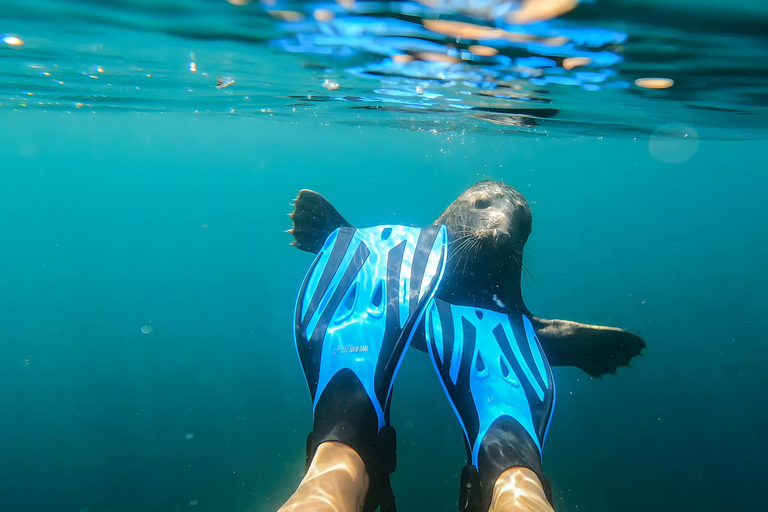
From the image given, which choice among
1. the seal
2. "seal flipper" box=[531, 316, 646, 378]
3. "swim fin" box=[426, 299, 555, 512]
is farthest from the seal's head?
"seal flipper" box=[531, 316, 646, 378]

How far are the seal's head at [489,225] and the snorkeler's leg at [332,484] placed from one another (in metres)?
2.75

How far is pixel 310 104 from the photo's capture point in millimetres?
11039

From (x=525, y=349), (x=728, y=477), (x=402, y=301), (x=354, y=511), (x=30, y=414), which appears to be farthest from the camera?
(x=30, y=414)

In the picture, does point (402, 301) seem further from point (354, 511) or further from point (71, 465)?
point (71, 465)

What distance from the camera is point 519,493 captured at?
2.38 meters

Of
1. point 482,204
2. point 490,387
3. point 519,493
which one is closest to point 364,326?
point 490,387

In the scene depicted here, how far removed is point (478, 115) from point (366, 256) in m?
8.37

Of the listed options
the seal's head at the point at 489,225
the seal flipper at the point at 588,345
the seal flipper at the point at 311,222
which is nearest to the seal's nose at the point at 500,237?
the seal's head at the point at 489,225

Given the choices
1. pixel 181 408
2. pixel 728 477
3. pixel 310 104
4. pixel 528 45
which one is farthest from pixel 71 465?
pixel 728 477

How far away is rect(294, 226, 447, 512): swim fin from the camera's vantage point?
9.44 feet

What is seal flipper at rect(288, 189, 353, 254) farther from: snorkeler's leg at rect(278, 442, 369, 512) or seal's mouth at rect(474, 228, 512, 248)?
snorkeler's leg at rect(278, 442, 369, 512)

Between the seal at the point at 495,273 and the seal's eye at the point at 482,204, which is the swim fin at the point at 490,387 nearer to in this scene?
the seal at the point at 495,273

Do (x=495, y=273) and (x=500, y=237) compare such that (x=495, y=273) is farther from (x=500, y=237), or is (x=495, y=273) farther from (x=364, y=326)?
(x=364, y=326)

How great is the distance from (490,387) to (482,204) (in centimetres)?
243
